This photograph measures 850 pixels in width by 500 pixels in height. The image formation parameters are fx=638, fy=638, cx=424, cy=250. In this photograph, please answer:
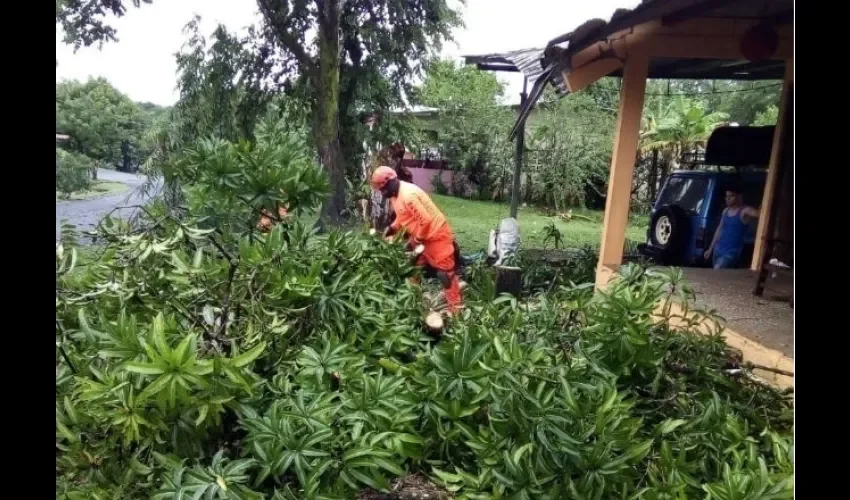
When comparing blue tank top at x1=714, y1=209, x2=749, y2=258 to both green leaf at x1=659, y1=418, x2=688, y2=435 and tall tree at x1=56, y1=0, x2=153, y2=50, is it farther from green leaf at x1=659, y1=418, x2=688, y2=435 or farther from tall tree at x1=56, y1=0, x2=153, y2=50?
tall tree at x1=56, y1=0, x2=153, y2=50

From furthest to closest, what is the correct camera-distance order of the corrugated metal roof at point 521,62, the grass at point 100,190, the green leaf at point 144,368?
the grass at point 100,190 < the corrugated metal roof at point 521,62 < the green leaf at point 144,368

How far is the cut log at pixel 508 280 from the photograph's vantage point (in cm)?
677

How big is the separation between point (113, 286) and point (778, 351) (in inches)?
143

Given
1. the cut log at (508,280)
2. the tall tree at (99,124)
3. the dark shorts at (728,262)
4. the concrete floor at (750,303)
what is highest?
the tall tree at (99,124)

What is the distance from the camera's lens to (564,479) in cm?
223

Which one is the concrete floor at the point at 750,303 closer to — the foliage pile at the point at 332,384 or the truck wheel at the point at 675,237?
the foliage pile at the point at 332,384

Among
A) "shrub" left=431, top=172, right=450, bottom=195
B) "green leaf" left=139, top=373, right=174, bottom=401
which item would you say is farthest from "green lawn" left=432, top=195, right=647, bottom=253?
"green leaf" left=139, top=373, right=174, bottom=401

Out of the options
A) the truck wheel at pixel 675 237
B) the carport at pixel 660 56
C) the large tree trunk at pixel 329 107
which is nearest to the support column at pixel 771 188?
the carport at pixel 660 56

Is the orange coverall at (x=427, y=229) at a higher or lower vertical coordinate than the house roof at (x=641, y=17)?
lower

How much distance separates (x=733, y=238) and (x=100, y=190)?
996 centimetres

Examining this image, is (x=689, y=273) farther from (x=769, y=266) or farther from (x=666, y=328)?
(x=666, y=328)

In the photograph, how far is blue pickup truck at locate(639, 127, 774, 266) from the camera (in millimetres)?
7824

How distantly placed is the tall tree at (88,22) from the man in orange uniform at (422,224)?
6432 millimetres
